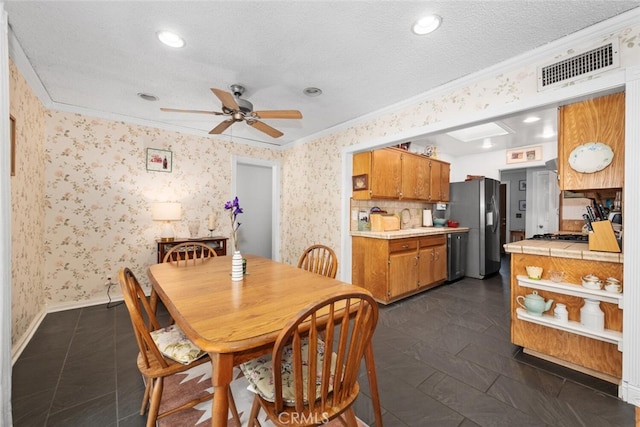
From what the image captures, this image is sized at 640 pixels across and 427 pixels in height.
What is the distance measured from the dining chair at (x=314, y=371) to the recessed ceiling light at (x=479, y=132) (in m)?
3.89

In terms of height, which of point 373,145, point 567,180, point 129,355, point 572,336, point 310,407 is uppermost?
point 373,145

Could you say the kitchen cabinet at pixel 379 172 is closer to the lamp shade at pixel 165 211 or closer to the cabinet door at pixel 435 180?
the cabinet door at pixel 435 180

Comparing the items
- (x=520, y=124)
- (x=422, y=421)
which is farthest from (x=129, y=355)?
(x=520, y=124)

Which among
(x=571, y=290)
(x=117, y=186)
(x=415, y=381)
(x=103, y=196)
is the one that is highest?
(x=117, y=186)

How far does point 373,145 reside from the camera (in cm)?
317

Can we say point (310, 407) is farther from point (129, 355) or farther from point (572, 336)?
point (572, 336)

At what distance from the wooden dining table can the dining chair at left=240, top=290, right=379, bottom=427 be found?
13 centimetres

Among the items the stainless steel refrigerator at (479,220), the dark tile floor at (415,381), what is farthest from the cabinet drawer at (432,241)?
the dark tile floor at (415,381)

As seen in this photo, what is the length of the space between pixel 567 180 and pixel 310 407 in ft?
7.39

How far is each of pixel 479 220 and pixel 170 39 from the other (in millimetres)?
4858

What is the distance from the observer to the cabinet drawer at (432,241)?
376 cm

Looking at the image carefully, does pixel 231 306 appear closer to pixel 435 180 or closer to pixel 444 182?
pixel 435 180

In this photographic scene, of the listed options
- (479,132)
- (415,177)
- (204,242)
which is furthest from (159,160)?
(479,132)

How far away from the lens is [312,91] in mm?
2662
